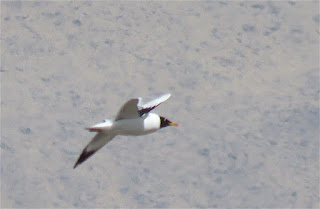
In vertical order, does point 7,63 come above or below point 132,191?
above

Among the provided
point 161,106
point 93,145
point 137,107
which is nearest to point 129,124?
point 137,107

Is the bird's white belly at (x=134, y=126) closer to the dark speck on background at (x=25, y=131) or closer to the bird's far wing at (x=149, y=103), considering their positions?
the bird's far wing at (x=149, y=103)

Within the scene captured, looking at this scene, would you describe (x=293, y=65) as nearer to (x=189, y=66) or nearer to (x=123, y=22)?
(x=189, y=66)

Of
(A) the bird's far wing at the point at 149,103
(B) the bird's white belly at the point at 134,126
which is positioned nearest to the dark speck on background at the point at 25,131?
(A) the bird's far wing at the point at 149,103

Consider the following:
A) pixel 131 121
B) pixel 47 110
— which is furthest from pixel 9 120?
pixel 131 121

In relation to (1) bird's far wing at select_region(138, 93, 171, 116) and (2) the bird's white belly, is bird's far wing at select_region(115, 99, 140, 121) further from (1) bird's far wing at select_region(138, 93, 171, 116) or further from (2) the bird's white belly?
(1) bird's far wing at select_region(138, 93, 171, 116)

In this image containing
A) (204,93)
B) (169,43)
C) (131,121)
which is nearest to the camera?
(131,121)
